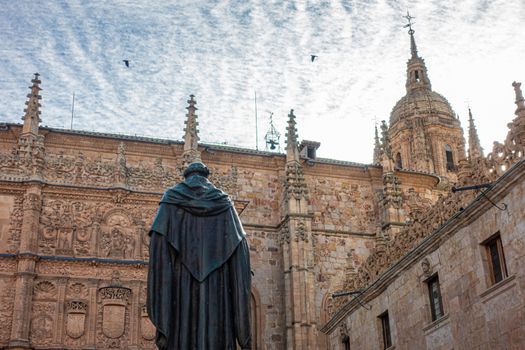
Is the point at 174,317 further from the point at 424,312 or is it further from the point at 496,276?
the point at 424,312

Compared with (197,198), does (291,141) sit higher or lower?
higher

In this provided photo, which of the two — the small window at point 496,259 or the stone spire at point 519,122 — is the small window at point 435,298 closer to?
the small window at point 496,259

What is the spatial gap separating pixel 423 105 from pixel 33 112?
92.8 ft

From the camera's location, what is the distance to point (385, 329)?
16.7m

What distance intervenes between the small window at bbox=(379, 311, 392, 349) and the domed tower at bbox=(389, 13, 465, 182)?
28988mm

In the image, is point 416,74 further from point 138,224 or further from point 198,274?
point 198,274

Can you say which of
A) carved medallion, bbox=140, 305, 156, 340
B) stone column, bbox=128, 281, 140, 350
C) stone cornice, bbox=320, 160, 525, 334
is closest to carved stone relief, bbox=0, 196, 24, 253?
stone column, bbox=128, 281, 140, 350

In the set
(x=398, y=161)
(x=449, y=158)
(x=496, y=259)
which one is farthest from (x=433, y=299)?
(x=398, y=161)

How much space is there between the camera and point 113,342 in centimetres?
2462

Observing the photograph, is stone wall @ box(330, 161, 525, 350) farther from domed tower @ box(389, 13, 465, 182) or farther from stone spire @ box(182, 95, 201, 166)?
domed tower @ box(389, 13, 465, 182)

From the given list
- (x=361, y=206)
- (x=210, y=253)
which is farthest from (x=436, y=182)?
(x=210, y=253)

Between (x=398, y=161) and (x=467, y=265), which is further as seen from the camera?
(x=398, y=161)

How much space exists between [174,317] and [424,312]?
8827 millimetres

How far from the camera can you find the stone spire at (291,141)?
1208 inches
